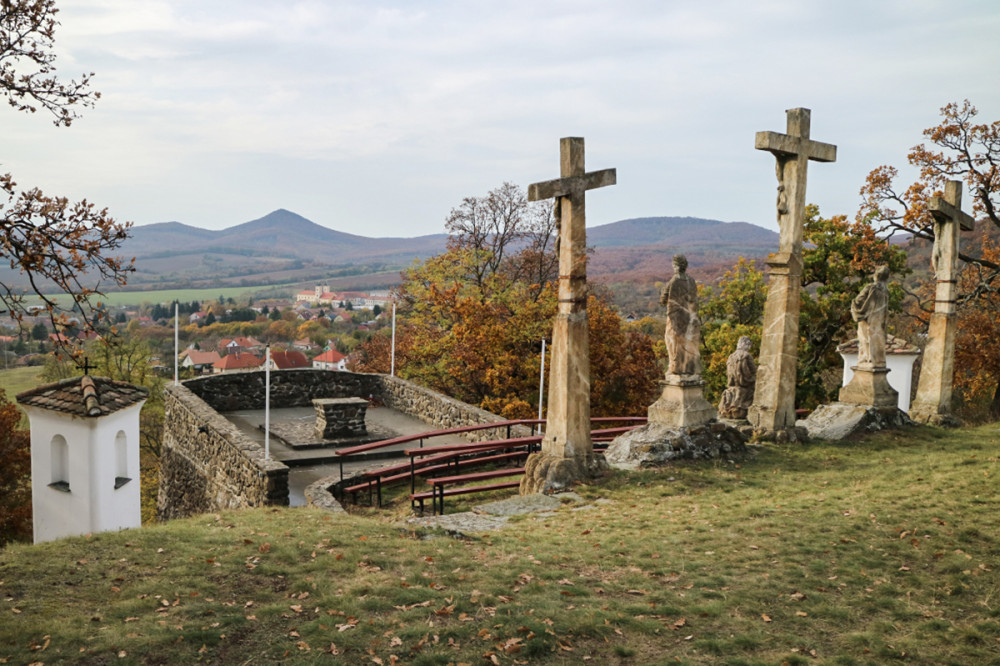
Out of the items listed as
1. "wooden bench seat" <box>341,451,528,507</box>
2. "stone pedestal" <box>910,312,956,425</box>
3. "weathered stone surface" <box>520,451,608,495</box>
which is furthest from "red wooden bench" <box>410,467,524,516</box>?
"stone pedestal" <box>910,312,956,425</box>

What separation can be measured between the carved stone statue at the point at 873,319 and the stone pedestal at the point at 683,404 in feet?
12.0

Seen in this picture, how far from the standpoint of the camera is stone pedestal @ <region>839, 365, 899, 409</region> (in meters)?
13.2

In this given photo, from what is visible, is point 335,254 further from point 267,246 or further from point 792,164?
point 792,164

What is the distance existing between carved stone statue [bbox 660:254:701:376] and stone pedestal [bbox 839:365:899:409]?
3.86 meters

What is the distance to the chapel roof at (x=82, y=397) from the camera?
10.8m

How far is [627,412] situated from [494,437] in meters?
13.8

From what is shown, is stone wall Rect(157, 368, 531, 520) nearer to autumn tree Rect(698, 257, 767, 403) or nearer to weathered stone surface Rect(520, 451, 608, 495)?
weathered stone surface Rect(520, 451, 608, 495)

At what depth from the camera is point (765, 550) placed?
7023 millimetres

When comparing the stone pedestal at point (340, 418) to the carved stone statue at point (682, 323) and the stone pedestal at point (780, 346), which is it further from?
the stone pedestal at point (780, 346)

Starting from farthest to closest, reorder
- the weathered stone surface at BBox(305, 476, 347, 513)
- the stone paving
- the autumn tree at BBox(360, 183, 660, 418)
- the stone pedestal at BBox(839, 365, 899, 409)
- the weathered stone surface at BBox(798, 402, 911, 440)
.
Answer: the autumn tree at BBox(360, 183, 660, 418) < the stone pedestal at BBox(839, 365, 899, 409) < the weathered stone surface at BBox(798, 402, 911, 440) < the weathered stone surface at BBox(305, 476, 347, 513) < the stone paving

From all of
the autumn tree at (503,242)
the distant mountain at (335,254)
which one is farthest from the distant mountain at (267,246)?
the autumn tree at (503,242)

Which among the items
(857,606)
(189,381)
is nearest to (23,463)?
(189,381)

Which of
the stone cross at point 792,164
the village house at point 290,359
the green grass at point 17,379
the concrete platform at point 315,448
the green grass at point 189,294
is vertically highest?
the stone cross at point 792,164

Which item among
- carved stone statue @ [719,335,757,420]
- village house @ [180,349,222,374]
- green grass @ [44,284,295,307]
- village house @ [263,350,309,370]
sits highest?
carved stone statue @ [719,335,757,420]
